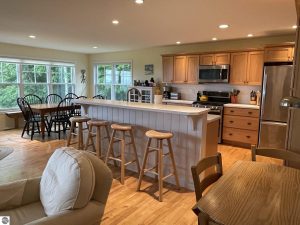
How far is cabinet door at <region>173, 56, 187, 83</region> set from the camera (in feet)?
19.0

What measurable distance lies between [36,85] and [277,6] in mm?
6347

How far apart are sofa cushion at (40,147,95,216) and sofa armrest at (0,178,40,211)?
9cm

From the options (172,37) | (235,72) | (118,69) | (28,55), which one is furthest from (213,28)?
(28,55)

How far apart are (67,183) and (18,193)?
52cm

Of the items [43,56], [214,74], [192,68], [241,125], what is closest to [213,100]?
[214,74]

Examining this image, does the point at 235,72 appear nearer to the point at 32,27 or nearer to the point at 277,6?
the point at 277,6

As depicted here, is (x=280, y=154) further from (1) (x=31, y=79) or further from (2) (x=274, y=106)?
(1) (x=31, y=79)

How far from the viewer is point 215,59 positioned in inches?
209

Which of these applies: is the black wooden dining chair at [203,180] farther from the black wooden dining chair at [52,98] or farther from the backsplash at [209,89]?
the black wooden dining chair at [52,98]

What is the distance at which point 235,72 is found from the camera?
5.09 metres

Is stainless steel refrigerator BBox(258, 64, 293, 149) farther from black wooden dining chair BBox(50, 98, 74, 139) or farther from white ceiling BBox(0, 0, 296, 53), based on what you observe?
black wooden dining chair BBox(50, 98, 74, 139)

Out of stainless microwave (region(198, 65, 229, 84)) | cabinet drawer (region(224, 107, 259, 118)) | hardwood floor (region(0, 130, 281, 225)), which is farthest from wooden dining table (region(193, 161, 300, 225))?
stainless microwave (region(198, 65, 229, 84))

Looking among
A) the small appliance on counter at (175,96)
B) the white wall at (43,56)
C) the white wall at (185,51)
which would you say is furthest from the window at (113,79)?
the small appliance on counter at (175,96)

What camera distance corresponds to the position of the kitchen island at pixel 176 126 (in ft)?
9.41
